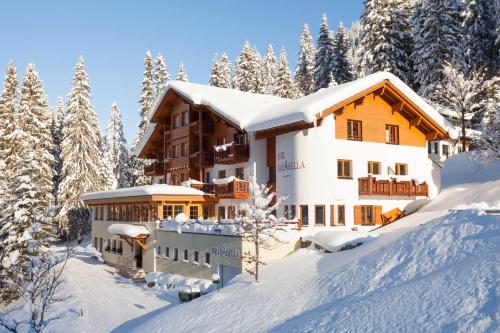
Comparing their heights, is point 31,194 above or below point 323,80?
below

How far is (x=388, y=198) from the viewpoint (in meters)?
32.2

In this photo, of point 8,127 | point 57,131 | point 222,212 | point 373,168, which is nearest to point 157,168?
point 222,212

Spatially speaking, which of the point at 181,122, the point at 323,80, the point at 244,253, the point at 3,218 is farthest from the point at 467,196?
the point at 323,80

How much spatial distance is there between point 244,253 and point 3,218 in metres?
18.4

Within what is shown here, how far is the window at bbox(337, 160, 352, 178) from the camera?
30.6 meters

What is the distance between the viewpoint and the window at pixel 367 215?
3108 centimetres

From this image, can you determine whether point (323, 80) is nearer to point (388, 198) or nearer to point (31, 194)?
point (388, 198)

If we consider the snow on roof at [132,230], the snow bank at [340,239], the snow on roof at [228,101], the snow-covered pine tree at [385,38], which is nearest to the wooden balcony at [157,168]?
the snow on roof at [228,101]

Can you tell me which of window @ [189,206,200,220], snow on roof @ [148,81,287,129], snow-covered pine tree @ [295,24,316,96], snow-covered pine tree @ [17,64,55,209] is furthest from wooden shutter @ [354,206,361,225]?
snow-covered pine tree @ [295,24,316,96]

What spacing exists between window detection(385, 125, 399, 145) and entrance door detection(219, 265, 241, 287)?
47.7ft

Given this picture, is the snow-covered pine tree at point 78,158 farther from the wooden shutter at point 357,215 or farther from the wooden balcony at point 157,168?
the wooden shutter at point 357,215

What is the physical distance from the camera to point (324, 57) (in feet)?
216

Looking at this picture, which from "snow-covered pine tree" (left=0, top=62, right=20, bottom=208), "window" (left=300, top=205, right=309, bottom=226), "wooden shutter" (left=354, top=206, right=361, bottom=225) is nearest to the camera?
"window" (left=300, top=205, right=309, bottom=226)

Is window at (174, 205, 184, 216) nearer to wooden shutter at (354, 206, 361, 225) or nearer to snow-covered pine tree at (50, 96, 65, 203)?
wooden shutter at (354, 206, 361, 225)
